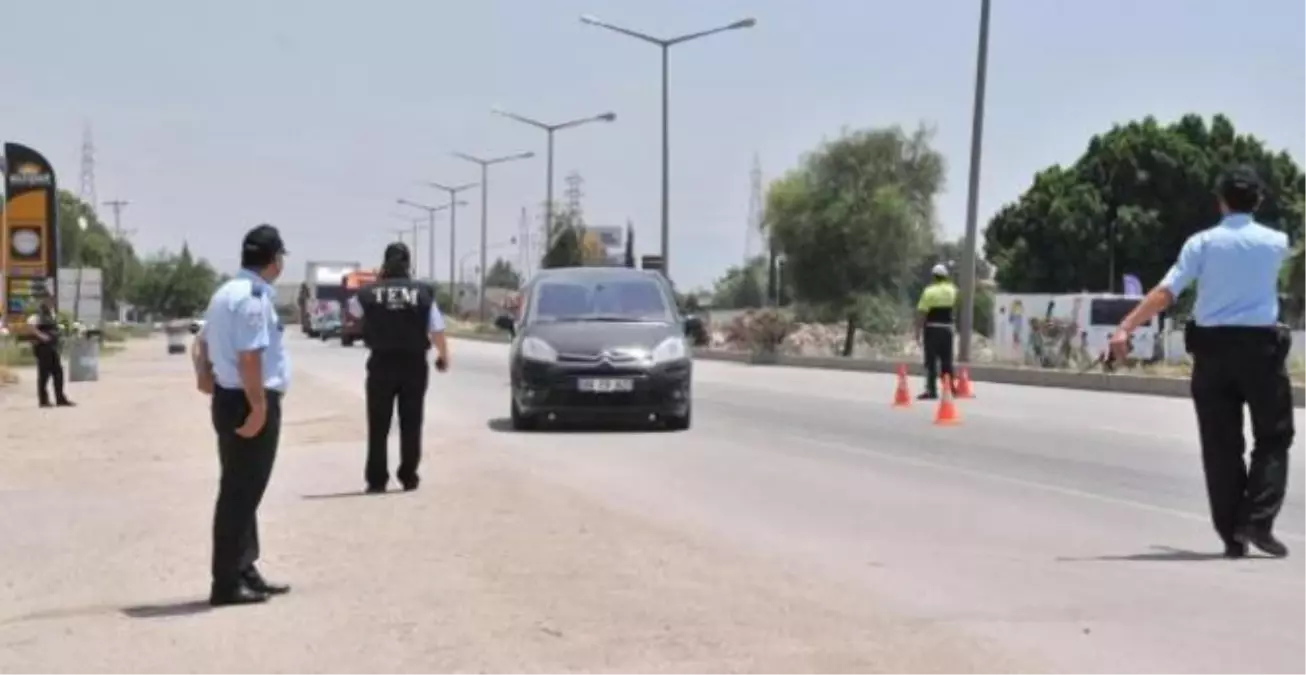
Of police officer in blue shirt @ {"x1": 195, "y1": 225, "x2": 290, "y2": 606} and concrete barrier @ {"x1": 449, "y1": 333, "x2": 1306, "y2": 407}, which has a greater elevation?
police officer in blue shirt @ {"x1": 195, "y1": 225, "x2": 290, "y2": 606}

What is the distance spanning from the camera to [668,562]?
30.8 feet

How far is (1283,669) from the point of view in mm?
6703

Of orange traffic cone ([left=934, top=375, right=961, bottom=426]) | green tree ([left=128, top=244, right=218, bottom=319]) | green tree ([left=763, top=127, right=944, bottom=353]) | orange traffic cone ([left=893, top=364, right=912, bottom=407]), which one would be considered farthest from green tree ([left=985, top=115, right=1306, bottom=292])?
green tree ([left=128, top=244, right=218, bottom=319])

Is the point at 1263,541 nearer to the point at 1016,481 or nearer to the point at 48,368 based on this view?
the point at 1016,481

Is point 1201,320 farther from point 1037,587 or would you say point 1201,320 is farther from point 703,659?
point 703,659

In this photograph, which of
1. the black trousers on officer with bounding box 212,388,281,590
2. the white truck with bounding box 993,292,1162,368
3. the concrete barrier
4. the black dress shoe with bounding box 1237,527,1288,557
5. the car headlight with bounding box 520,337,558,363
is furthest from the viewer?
the white truck with bounding box 993,292,1162,368

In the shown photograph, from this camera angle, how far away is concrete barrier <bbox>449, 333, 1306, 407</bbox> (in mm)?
28203

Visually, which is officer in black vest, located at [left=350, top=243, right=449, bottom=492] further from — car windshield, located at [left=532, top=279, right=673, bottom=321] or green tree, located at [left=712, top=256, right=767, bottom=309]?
green tree, located at [left=712, top=256, right=767, bottom=309]

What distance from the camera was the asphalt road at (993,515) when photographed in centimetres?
752

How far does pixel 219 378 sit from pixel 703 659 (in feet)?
9.11

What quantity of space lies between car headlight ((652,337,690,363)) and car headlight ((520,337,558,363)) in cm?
102

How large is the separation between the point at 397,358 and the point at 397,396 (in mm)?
268

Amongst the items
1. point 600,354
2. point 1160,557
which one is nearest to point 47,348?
point 600,354

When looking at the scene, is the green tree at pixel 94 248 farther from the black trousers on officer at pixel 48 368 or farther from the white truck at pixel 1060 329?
the black trousers on officer at pixel 48 368
